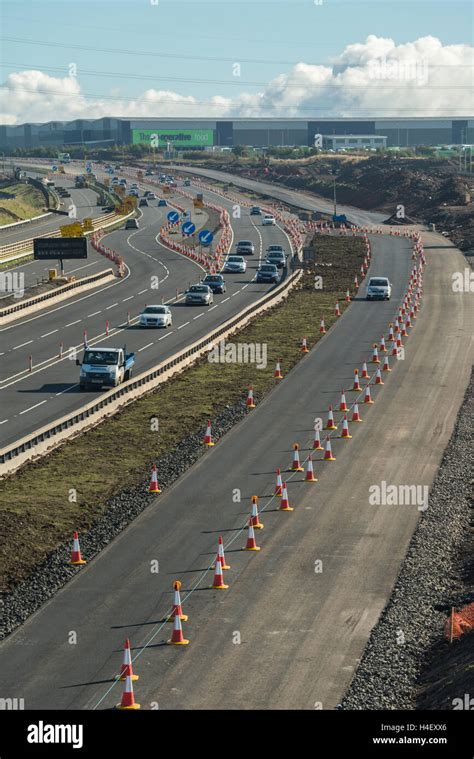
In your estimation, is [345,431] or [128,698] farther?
[345,431]

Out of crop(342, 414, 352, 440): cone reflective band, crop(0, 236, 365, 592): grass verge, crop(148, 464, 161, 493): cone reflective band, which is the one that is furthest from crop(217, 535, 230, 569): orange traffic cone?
crop(342, 414, 352, 440): cone reflective band

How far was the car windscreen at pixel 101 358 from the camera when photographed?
45.8 metres

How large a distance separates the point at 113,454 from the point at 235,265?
51.5 metres

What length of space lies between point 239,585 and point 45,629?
4.12 meters

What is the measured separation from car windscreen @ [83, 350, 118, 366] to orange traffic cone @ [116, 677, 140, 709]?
1066 inches

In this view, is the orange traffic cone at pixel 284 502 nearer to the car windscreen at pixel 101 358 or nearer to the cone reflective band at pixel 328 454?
the cone reflective band at pixel 328 454

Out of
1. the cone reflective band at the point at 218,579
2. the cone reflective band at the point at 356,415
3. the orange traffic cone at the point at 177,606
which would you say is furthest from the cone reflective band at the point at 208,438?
the orange traffic cone at the point at 177,606

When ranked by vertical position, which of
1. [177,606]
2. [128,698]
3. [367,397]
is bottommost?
[367,397]

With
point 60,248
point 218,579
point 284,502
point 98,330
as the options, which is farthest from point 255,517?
point 60,248

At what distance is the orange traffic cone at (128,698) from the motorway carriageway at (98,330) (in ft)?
63.4

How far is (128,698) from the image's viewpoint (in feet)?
63.1

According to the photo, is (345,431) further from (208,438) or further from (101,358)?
(101,358)

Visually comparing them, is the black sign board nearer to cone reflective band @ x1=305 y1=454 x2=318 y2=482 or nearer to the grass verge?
the grass verge
